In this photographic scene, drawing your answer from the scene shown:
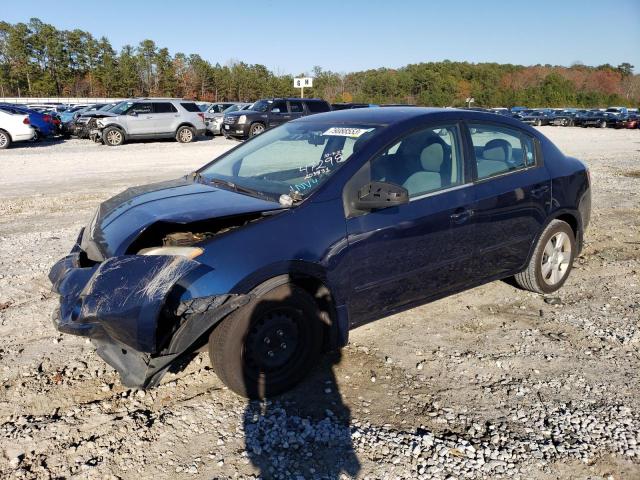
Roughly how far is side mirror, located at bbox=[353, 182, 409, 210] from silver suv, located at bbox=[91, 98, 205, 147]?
753 inches

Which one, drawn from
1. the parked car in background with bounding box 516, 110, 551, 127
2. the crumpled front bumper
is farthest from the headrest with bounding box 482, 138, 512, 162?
the parked car in background with bounding box 516, 110, 551, 127

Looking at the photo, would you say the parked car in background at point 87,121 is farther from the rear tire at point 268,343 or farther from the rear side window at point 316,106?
the rear tire at point 268,343

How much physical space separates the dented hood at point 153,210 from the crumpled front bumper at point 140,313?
319mm

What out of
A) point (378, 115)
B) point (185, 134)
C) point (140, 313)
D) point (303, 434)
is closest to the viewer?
point (140, 313)

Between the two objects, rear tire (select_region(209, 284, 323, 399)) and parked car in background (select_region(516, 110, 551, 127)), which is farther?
parked car in background (select_region(516, 110, 551, 127))

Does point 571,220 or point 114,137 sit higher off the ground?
point 114,137

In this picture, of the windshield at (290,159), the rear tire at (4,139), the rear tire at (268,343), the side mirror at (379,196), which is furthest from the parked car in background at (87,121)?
the rear tire at (268,343)

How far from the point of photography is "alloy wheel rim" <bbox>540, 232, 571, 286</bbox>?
16.1 feet

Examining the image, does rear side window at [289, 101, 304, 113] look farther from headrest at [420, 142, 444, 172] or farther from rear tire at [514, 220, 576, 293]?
headrest at [420, 142, 444, 172]

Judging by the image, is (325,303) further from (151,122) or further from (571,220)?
(151,122)

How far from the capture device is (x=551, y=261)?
4.96m

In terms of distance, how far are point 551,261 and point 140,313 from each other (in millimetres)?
3836

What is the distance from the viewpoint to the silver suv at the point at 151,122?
20.4m

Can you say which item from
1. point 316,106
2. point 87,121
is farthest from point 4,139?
point 316,106
